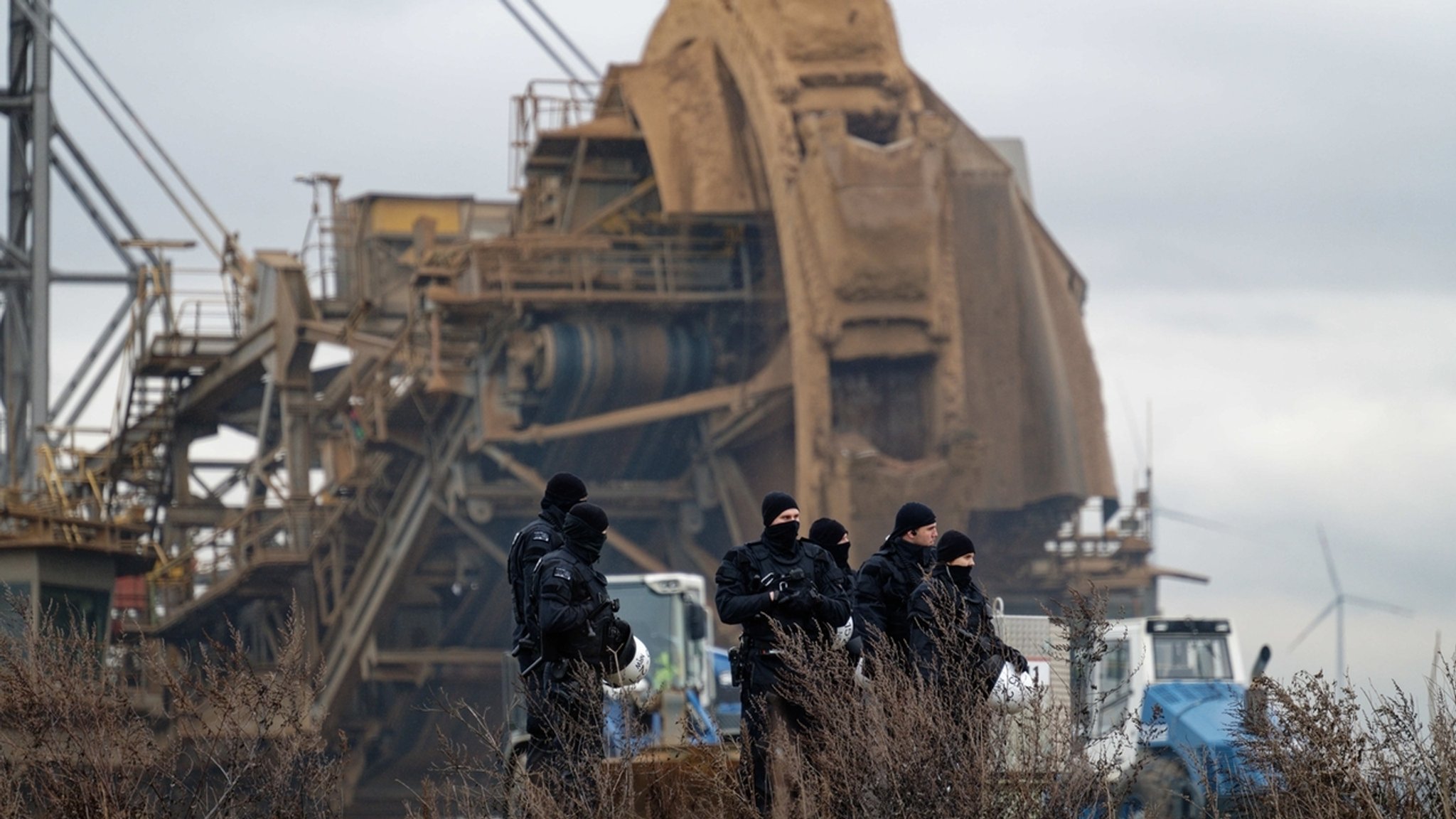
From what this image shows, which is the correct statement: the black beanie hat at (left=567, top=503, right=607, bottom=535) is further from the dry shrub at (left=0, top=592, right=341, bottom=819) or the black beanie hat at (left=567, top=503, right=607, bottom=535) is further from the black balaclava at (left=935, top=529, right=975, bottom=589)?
the black balaclava at (left=935, top=529, right=975, bottom=589)

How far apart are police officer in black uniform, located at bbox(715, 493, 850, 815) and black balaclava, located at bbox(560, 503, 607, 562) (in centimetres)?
67

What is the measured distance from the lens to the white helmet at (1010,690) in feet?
33.9

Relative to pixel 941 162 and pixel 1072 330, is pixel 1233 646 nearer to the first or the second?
pixel 941 162

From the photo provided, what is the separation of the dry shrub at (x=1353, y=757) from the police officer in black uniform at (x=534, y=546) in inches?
130

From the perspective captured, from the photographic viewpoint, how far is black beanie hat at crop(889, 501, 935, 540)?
1114 centimetres

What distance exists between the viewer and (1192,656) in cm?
1873

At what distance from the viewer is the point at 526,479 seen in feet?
102

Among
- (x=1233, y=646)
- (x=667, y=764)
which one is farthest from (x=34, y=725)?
(x=1233, y=646)

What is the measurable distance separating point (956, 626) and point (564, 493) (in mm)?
1917

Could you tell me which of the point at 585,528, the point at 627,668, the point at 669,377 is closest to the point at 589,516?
the point at 585,528

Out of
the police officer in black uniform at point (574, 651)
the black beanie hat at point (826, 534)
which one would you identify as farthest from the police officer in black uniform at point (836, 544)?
the police officer in black uniform at point (574, 651)

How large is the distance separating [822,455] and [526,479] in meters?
5.56

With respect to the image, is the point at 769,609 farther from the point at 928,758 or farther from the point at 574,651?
the point at 928,758

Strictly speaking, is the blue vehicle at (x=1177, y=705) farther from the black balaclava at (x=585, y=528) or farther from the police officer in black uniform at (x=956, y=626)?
the black balaclava at (x=585, y=528)
